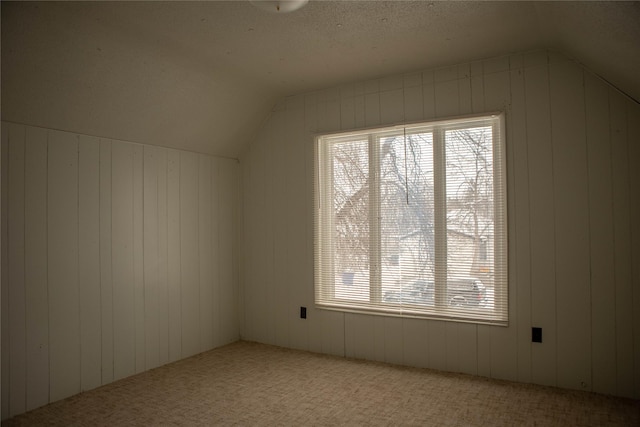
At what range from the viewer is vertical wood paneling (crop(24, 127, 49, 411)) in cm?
288

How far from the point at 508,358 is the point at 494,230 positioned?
94cm

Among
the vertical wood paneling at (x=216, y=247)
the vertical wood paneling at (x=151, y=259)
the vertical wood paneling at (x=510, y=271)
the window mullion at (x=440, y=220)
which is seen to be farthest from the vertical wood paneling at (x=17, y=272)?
the vertical wood paneling at (x=510, y=271)

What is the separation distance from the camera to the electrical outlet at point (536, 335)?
324 cm

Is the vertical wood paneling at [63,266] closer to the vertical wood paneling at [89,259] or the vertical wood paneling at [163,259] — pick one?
the vertical wood paneling at [89,259]

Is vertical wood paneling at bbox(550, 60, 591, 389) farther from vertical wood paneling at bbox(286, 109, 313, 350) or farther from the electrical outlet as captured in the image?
vertical wood paneling at bbox(286, 109, 313, 350)

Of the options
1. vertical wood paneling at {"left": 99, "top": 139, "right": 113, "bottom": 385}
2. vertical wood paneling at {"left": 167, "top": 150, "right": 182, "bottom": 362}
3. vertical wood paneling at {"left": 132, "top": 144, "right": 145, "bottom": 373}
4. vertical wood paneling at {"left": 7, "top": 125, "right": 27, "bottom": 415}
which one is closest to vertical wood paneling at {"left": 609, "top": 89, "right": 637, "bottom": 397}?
vertical wood paneling at {"left": 167, "top": 150, "right": 182, "bottom": 362}

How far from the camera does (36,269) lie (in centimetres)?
293

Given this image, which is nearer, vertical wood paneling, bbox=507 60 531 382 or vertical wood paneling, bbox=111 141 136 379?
vertical wood paneling, bbox=507 60 531 382

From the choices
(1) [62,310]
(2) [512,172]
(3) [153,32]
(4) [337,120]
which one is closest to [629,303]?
(2) [512,172]

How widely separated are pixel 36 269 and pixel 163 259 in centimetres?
105

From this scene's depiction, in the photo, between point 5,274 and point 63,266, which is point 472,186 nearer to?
point 63,266

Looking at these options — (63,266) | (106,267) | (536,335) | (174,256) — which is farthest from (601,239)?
(63,266)

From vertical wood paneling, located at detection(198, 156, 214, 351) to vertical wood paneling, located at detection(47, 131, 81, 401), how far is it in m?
1.19

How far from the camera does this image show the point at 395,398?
120 inches
